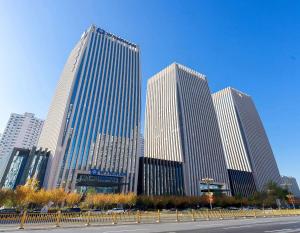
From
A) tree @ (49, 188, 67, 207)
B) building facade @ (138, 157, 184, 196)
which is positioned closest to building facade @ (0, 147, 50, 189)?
tree @ (49, 188, 67, 207)

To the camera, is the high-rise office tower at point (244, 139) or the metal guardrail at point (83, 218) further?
the high-rise office tower at point (244, 139)

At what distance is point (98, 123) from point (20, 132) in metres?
101

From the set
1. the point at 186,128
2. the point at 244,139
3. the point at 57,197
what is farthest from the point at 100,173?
the point at 244,139

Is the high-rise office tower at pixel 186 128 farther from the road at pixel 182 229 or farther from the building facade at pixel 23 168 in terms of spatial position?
the road at pixel 182 229

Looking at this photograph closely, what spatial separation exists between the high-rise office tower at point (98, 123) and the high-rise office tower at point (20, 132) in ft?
268

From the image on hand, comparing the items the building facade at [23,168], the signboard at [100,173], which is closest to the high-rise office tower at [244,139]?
the signboard at [100,173]

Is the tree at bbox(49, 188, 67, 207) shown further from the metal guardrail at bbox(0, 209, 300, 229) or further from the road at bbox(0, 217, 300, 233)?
the road at bbox(0, 217, 300, 233)

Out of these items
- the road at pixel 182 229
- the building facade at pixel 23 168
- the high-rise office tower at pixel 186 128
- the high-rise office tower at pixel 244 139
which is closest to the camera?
the road at pixel 182 229

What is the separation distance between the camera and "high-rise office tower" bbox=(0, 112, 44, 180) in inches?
6009

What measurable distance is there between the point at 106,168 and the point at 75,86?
36.0 meters

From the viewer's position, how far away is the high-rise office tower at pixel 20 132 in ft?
501

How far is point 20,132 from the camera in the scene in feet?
519

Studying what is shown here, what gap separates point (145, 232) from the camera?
1468cm

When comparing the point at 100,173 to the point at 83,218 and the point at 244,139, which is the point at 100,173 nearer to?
the point at 83,218
